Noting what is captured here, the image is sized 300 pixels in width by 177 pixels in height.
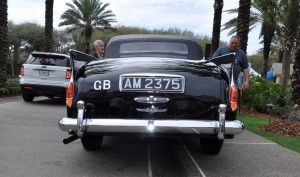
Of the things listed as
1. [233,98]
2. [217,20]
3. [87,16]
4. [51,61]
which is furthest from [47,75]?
[87,16]

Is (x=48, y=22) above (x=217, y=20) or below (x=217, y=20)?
below

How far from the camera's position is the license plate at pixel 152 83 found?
14.5 feet

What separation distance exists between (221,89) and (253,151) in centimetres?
203

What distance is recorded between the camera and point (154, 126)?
4.24 meters

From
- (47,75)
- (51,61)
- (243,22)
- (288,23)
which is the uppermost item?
(288,23)

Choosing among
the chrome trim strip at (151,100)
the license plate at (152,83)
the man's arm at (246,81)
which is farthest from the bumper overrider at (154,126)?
the man's arm at (246,81)

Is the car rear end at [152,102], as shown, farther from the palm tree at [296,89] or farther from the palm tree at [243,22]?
the palm tree at [243,22]

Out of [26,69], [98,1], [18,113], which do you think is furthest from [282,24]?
[18,113]

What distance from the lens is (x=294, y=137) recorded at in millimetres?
7641

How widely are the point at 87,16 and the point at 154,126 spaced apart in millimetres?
40146

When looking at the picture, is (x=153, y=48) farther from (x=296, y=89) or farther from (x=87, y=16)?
(x=87, y=16)

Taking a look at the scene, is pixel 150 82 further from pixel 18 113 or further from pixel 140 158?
pixel 18 113

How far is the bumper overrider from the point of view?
425 cm

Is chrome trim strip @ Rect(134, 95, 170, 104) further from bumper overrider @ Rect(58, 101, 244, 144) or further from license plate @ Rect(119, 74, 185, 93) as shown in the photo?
bumper overrider @ Rect(58, 101, 244, 144)
